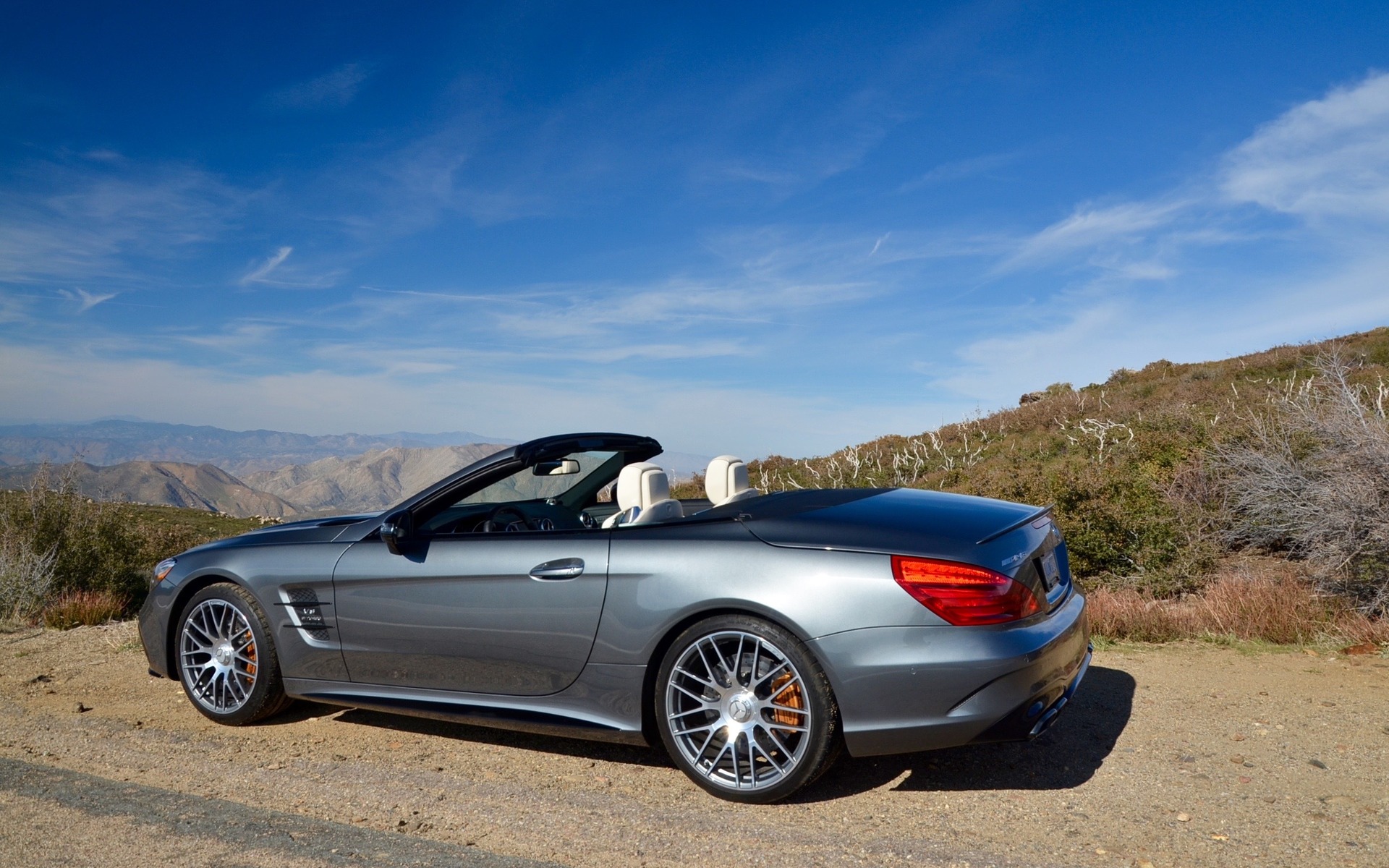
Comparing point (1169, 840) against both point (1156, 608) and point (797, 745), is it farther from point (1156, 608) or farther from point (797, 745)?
point (1156, 608)

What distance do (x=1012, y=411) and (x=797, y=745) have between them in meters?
25.3

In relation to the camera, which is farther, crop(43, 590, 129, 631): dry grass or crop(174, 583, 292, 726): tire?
crop(43, 590, 129, 631): dry grass

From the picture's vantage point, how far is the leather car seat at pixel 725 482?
4.76m

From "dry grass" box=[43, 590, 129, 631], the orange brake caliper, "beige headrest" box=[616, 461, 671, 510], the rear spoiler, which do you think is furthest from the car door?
"dry grass" box=[43, 590, 129, 631]

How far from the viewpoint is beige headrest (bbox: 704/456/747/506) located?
4762 mm

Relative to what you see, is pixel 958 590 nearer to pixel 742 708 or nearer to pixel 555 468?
pixel 742 708

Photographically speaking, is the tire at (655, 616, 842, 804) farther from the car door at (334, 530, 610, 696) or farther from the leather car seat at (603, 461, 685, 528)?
the leather car seat at (603, 461, 685, 528)

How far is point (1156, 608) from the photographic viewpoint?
6840 mm

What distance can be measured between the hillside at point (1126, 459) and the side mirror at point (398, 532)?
682 cm

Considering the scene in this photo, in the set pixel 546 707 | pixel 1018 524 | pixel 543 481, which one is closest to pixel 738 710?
pixel 546 707

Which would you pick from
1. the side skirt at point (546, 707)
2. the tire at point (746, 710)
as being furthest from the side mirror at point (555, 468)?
the tire at point (746, 710)

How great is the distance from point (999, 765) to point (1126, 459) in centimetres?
907

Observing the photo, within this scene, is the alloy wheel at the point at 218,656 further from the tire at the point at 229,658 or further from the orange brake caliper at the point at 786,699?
the orange brake caliper at the point at 786,699

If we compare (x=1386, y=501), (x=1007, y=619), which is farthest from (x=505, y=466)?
(x=1386, y=501)
